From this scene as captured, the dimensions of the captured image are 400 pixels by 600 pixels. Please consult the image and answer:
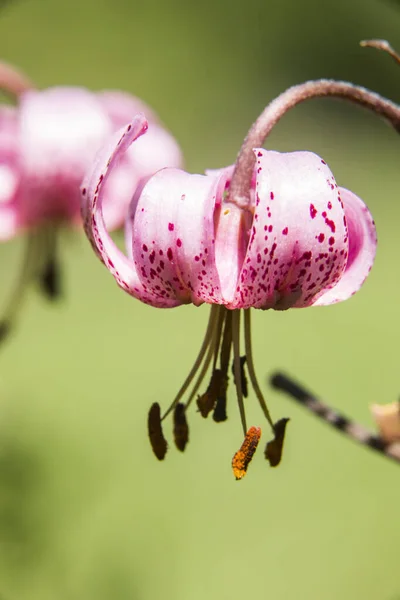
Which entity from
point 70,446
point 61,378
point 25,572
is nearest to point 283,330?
point 61,378

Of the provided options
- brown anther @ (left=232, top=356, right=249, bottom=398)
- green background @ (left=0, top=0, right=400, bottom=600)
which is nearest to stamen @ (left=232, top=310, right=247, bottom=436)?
brown anther @ (left=232, top=356, right=249, bottom=398)

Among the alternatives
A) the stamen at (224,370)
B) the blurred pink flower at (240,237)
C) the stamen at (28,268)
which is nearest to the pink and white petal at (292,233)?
the blurred pink flower at (240,237)

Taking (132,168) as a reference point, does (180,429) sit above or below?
below

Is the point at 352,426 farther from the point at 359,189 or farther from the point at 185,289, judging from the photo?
the point at 359,189

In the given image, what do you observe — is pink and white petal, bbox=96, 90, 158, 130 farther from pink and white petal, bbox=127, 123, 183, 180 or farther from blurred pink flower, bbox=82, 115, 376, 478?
blurred pink flower, bbox=82, 115, 376, 478

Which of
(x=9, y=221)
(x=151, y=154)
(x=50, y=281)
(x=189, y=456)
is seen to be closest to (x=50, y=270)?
(x=50, y=281)

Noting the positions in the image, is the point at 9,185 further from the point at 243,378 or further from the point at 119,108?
the point at 243,378
